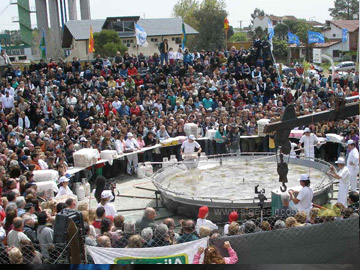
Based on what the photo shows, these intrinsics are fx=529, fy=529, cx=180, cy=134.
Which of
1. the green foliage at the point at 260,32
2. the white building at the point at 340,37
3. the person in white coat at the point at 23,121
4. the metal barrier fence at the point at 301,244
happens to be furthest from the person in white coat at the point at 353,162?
the green foliage at the point at 260,32

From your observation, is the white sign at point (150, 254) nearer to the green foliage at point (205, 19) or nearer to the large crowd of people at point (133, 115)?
the large crowd of people at point (133, 115)

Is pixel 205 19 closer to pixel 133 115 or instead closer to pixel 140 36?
pixel 140 36

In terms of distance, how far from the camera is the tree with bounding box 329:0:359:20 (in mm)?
10641

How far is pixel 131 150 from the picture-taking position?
51.2 ft

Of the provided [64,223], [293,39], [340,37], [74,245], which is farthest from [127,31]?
[74,245]

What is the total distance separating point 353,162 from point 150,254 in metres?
6.83

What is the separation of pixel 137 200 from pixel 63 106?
593cm

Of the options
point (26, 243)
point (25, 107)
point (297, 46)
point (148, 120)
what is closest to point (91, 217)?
point (26, 243)

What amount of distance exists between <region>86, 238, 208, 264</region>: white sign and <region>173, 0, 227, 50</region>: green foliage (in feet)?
52.6

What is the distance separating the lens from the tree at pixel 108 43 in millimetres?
24328

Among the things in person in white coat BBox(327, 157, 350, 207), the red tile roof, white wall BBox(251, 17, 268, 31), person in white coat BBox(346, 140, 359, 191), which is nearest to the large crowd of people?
white wall BBox(251, 17, 268, 31)

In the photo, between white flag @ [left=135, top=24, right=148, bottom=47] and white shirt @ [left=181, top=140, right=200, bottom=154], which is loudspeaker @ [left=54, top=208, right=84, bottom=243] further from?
white flag @ [left=135, top=24, right=148, bottom=47]

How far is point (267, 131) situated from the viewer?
6.38m

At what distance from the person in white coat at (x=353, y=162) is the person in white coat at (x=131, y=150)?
639 cm
